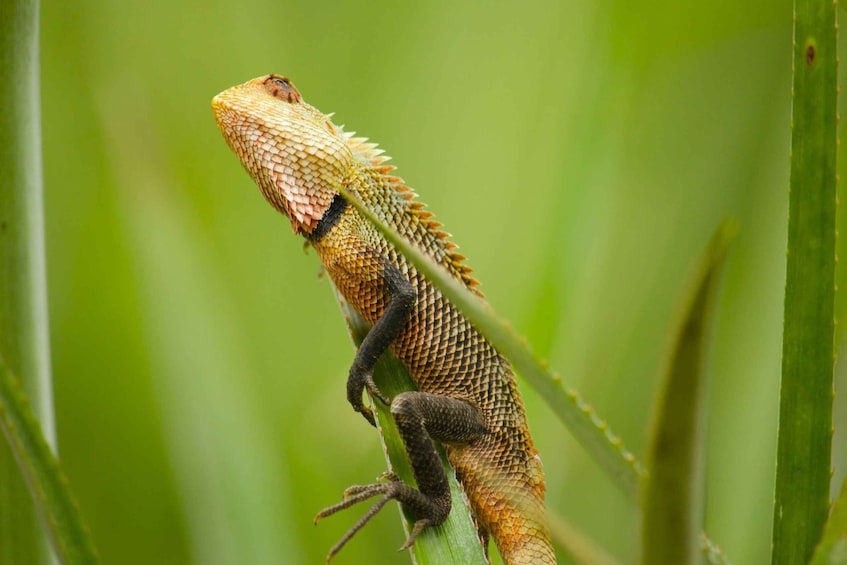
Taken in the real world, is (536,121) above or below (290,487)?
above

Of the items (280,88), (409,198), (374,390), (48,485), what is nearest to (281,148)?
(280,88)

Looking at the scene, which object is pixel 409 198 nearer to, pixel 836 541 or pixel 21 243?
pixel 21 243

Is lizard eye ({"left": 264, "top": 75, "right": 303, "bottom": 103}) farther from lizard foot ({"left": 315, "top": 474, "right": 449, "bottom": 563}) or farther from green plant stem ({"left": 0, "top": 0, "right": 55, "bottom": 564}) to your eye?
lizard foot ({"left": 315, "top": 474, "right": 449, "bottom": 563})

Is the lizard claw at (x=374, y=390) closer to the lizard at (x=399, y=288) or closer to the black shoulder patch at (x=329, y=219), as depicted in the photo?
the lizard at (x=399, y=288)

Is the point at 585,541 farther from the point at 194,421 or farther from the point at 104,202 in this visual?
the point at 104,202

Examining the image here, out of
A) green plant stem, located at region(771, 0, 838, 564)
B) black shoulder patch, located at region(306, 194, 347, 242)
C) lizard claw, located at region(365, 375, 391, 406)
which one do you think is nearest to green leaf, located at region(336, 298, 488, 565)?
lizard claw, located at region(365, 375, 391, 406)

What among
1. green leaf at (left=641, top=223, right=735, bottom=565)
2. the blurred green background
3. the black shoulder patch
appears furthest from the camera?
the blurred green background

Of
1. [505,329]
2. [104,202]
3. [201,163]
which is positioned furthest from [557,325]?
[104,202]
